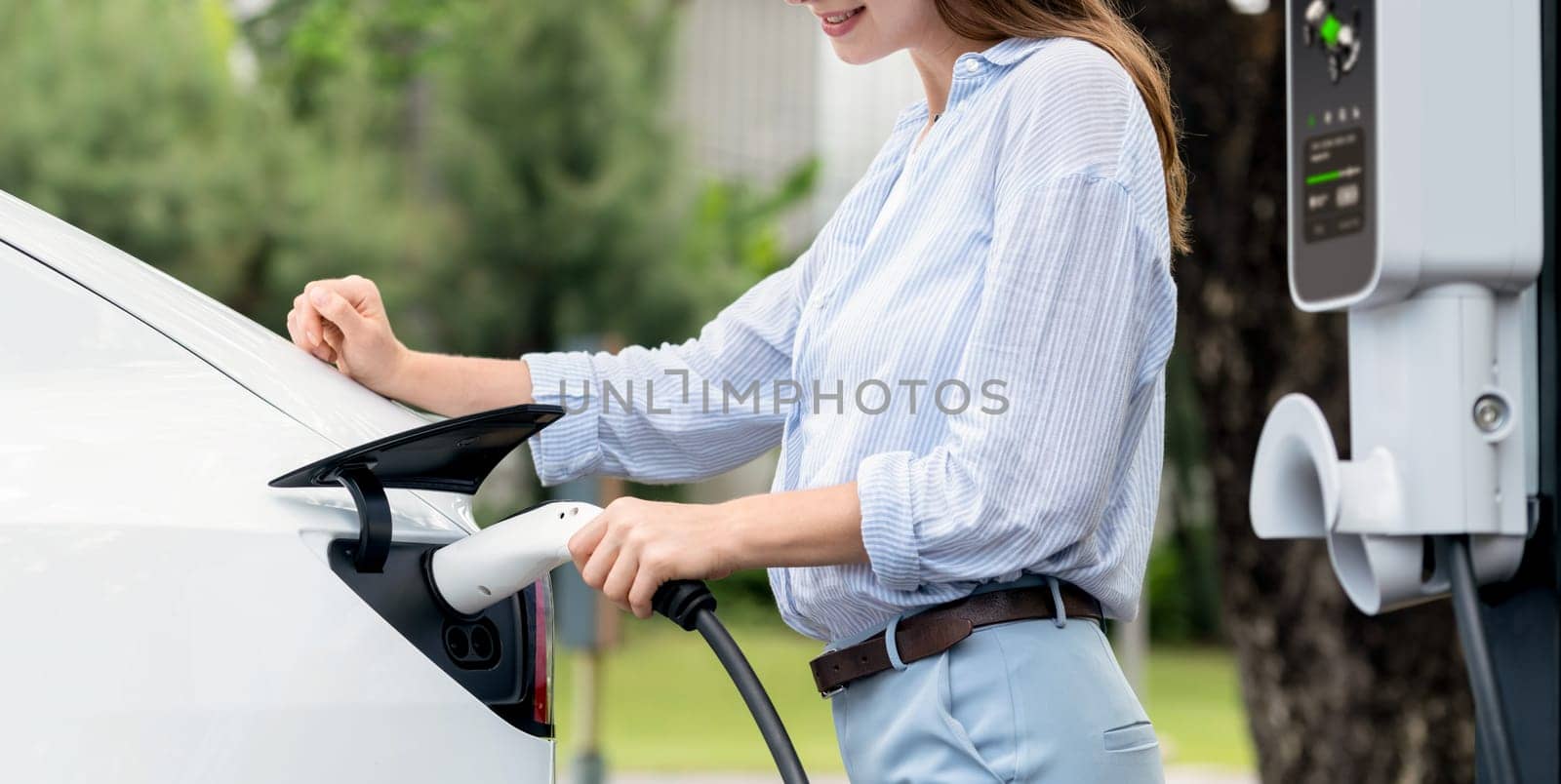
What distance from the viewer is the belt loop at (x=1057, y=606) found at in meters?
1.44

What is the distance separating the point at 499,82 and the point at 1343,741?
9.91m

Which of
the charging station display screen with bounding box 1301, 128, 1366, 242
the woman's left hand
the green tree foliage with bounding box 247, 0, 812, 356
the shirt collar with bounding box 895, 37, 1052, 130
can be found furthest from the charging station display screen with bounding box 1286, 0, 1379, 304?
the green tree foliage with bounding box 247, 0, 812, 356

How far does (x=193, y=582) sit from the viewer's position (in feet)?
4.45

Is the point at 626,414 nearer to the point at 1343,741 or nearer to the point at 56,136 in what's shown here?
the point at 1343,741

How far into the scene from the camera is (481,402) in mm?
1859

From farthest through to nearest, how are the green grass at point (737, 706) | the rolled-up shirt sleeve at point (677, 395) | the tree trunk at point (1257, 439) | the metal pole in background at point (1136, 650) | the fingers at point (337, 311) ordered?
the metal pole in background at point (1136, 650) < the green grass at point (737, 706) < the tree trunk at point (1257, 439) < the rolled-up shirt sleeve at point (677, 395) < the fingers at point (337, 311)

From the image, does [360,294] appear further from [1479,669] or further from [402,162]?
[402,162]

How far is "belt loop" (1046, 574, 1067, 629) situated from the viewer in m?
1.44

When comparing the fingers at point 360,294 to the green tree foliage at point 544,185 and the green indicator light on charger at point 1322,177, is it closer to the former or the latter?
the green indicator light on charger at point 1322,177

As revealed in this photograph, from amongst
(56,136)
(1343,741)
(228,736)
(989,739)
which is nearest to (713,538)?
(989,739)

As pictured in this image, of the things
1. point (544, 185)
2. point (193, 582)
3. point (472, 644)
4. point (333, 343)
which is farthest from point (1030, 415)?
point (544, 185)

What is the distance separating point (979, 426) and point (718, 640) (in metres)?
0.29

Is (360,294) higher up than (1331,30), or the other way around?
(1331,30)

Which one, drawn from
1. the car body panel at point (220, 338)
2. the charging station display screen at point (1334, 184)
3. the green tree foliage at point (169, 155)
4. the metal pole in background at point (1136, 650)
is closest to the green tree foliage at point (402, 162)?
the green tree foliage at point (169, 155)
